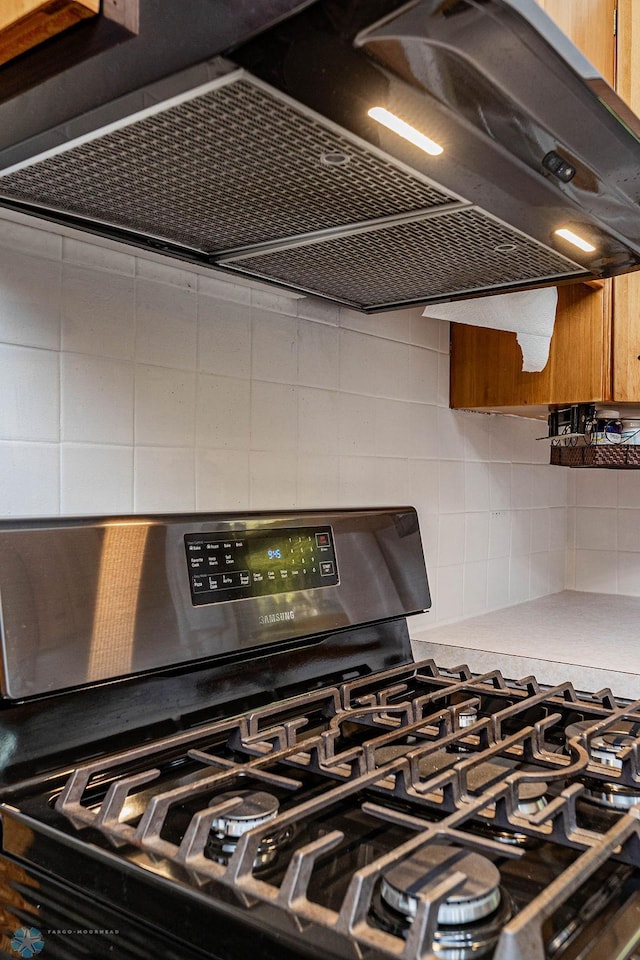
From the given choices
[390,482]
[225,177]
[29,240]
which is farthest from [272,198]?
[390,482]

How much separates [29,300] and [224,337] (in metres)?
0.30

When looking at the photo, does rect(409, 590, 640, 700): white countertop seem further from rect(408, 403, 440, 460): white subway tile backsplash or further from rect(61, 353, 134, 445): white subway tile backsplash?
rect(61, 353, 134, 445): white subway tile backsplash

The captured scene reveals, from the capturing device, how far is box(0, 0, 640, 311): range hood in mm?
552

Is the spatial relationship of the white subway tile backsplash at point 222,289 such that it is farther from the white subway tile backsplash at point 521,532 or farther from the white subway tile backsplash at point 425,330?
the white subway tile backsplash at point 521,532

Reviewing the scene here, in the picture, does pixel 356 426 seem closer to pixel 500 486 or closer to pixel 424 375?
pixel 424 375

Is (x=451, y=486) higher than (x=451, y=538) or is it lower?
higher

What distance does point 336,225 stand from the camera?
0.88m

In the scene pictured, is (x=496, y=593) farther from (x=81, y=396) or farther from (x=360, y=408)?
(x=81, y=396)

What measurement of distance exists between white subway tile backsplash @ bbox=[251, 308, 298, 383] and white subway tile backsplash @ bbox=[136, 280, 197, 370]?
0.40ft

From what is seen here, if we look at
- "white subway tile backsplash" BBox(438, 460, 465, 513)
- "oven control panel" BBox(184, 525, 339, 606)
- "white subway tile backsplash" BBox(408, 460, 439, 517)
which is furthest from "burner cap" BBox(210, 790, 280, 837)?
"white subway tile backsplash" BBox(438, 460, 465, 513)

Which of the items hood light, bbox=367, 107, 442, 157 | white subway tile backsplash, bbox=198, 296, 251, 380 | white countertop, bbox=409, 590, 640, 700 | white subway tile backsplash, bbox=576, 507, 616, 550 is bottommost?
white countertop, bbox=409, 590, 640, 700

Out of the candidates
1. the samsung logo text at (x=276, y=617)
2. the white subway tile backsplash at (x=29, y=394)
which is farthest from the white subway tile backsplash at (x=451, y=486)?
the white subway tile backsplash at (x=29, y=394)

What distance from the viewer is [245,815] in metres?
0.64

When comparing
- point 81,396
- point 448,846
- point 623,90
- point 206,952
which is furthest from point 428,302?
point 206,952
